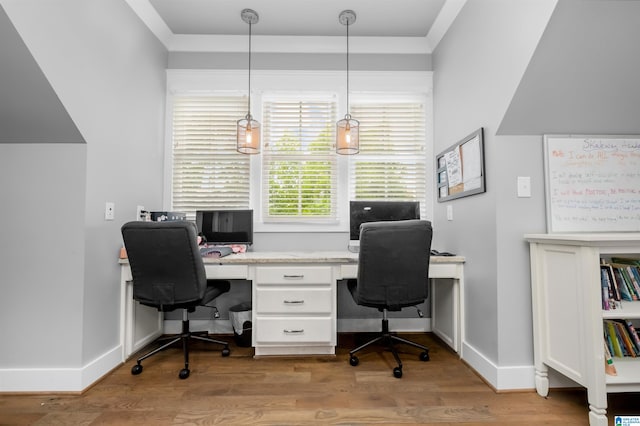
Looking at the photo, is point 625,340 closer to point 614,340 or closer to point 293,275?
point 614,340

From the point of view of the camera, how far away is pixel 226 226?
2.67 metres

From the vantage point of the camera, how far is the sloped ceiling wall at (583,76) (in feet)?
4.80

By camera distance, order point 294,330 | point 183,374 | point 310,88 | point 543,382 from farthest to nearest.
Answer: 1. point 310,88
2. point 294,330
3. point 183,374
4. point 543,382

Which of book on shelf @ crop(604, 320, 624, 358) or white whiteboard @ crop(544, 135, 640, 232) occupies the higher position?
white whiteboard @ crop(544, 135, 640, 232)

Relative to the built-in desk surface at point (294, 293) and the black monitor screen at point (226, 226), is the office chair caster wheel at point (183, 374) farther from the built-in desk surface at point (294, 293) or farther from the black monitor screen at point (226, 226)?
the black monitor screen at point (226, 226)

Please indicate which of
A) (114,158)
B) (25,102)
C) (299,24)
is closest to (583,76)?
(299,24)

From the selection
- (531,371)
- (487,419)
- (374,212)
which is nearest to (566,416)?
(531,371)

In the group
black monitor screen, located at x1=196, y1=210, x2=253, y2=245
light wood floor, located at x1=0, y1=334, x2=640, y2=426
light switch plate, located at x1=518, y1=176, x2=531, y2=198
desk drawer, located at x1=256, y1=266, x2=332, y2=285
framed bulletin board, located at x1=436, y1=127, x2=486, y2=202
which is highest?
framed bulletin board, located at x1=436, y1=127, x2=486, y2=202

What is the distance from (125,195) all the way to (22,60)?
96 cm

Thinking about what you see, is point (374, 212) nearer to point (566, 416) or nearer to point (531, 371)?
point (531, 371)

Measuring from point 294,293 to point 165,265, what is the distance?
35.1 inches

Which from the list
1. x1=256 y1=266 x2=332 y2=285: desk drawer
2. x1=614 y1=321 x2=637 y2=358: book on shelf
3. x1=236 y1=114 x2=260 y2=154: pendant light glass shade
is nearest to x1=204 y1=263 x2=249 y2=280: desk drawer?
x1=256 y1=266 x2=332 y2=285: desk drawer

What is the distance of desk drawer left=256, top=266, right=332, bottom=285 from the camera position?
2.22m

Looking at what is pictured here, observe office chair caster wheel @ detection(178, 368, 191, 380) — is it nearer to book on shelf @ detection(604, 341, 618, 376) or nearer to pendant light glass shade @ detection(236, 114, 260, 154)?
pendant light glass shade @ detection(236, 114, 260, 154)
